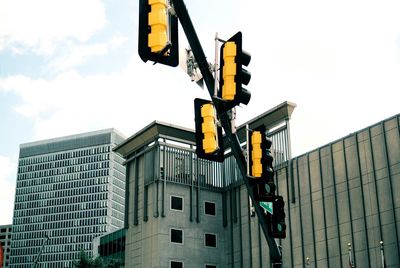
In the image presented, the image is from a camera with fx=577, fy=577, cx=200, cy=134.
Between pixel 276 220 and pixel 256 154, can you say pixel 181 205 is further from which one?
pixel 256 154

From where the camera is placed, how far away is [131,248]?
199 feet

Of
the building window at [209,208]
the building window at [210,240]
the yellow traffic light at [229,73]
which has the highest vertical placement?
the building window at [209,208]

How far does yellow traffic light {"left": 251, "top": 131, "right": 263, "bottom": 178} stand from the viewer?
8891 millimetres

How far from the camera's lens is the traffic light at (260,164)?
891 centimetres

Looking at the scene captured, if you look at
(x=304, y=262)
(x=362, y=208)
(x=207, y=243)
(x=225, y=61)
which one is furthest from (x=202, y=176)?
(x=225, y=61)

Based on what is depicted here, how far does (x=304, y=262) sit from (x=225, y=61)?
4299 cm

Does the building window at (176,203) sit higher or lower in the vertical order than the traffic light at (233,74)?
higher

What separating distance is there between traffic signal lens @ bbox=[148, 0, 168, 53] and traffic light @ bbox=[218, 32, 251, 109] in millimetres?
1378

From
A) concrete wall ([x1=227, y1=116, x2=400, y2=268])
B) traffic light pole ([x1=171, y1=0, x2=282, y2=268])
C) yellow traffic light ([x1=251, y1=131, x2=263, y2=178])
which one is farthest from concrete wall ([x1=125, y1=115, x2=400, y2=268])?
yellow traffic light ([x1=251, y1=131, x2=263, y2=178])

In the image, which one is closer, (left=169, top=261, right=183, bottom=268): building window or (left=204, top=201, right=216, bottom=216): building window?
(left=169, top=261, right=183, bottom=268): building window

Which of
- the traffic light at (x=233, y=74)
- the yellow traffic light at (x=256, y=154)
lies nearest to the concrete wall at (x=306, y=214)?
the yellow traffic light at (x=256, y=154)

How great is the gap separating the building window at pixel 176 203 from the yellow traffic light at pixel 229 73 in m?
50.8

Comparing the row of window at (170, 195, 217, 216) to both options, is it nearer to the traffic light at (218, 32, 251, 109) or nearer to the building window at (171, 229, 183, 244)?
the building window at (171, 229, 183, 244)

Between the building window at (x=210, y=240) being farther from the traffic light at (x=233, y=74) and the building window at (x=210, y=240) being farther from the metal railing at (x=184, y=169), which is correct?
the traffic light at (x=233, y=74)
